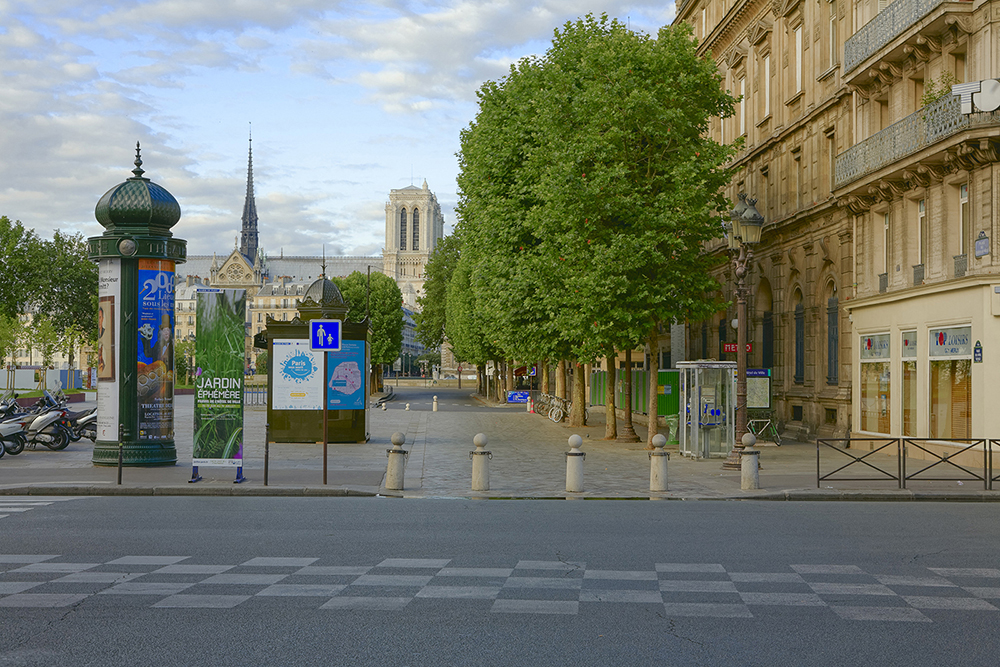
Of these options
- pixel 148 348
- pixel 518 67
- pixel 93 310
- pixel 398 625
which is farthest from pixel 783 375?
pixel 93 310

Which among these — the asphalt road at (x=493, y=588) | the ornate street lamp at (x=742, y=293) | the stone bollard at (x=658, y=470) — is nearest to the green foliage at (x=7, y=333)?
the ornate street lamp at (x=742, y=293)

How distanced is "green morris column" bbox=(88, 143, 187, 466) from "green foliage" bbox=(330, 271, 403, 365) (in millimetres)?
73673

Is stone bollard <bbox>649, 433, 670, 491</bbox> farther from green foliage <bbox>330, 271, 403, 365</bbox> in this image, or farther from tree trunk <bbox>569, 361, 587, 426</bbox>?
green foliage <bbox>330, 271, 403, 365</bbox>

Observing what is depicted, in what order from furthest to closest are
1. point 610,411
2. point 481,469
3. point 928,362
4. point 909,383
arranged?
1. point 610,411
2. point 909,383
3. point 928,362
4. point 481,469

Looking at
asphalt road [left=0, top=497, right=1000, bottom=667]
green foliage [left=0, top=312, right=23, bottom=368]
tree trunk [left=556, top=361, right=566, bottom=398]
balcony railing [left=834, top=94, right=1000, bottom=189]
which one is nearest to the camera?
asphalt road [left=0, top=497, right=1000, bottom=667]

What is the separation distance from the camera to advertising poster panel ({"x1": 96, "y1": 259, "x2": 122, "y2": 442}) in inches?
764

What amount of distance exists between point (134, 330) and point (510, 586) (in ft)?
42.7

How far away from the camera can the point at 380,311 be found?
98.4m

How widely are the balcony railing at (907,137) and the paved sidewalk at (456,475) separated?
22.8 feet

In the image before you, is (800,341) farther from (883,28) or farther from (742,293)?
(742,293)

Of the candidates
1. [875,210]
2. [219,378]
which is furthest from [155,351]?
[875,210]

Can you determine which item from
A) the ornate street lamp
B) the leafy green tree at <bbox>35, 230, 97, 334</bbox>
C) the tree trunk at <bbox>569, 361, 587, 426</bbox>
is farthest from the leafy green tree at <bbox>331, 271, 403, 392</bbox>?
the ornate street lamp

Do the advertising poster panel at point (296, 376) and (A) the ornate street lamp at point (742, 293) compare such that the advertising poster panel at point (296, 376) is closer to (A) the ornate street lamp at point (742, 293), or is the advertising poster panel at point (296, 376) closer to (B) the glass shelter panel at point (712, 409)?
(B) the glass shelter panel at point (712, 409)

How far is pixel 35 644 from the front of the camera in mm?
6516
